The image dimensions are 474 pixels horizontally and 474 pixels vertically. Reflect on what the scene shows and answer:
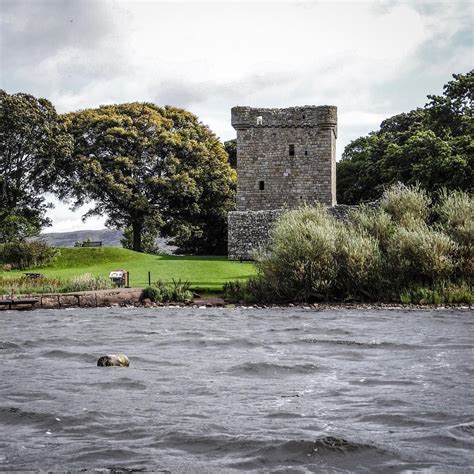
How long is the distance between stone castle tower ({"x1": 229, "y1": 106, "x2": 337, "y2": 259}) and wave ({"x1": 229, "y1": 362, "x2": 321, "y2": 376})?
3461 centimetres

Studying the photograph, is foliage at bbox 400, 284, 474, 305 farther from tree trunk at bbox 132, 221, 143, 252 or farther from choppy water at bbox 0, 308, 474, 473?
tree trunk at bbox 132, 221, 143, 252

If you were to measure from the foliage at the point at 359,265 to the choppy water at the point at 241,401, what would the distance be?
892cm

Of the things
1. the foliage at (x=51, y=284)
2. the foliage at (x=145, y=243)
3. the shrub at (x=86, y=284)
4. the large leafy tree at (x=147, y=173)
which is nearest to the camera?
the foliage at (x=51, y=284)

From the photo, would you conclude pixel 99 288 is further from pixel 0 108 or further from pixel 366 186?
pixel 366 186

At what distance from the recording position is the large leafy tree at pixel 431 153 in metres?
41.0

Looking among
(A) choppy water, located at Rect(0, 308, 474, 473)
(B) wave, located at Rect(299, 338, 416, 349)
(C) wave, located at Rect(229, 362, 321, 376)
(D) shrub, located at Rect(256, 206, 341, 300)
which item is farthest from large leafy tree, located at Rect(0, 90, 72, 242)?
(C) wave, located at Rect(229, 362, 321, 376)

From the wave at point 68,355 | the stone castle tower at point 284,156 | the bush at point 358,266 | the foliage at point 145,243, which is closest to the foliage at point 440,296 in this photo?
the bush at point 358,266

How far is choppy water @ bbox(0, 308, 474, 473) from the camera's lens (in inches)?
331

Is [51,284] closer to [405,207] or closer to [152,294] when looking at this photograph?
[152,294]

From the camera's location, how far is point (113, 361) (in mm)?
14680

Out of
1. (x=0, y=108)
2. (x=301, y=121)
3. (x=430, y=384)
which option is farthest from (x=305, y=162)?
(x=430, y=384)

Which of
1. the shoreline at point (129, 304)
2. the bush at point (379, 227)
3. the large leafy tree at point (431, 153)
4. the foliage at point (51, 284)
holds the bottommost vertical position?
the shoreline at point (129, 304)

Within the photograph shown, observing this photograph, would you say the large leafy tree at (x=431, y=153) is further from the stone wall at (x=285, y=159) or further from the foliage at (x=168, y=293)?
the foliage at (x=168, y=293)

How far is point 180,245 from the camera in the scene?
59250mm
